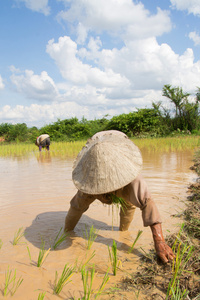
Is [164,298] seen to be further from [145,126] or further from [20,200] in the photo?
[145,126]

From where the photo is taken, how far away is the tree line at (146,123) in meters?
15.8

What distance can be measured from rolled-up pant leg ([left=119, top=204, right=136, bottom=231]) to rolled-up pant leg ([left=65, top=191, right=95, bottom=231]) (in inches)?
14.6

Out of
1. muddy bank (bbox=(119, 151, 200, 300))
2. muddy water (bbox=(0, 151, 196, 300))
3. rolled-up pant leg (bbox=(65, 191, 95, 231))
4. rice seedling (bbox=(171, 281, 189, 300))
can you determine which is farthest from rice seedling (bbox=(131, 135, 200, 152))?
rice seedling (bbox=(171, 281, 189, 300))

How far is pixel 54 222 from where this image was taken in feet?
8.63

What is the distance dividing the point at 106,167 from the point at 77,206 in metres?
0.55

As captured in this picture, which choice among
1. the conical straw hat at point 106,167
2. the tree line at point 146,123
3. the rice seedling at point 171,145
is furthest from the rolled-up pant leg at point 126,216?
the tree line at point 146,123

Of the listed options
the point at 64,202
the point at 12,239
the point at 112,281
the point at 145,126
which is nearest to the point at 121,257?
the point at 112,281

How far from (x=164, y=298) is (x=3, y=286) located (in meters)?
0.94

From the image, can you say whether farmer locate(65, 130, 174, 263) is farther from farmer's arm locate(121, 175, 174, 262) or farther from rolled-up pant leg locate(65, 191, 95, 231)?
rolled-up pant leg locate(65, 191, 95, 231)

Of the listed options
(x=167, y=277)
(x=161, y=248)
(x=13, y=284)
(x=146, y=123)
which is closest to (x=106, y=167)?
(x=161, y=248)

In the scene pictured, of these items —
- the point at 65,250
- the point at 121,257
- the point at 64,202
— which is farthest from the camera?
the point at 64,202

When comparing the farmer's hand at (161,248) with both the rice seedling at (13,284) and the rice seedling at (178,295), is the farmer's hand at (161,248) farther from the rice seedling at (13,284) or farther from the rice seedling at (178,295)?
the rice seedling at (13,284)

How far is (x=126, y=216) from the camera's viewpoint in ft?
7.48

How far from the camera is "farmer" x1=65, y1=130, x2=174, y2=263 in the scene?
1.65 meters
